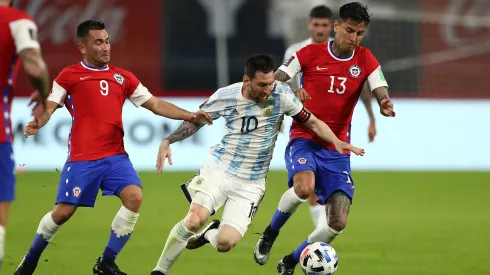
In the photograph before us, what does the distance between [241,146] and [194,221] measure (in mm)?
750

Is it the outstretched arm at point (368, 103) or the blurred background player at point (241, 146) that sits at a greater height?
the outstretched arm at point (368, 103)

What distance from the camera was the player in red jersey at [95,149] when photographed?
25.3 feet

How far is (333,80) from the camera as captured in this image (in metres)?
8.36

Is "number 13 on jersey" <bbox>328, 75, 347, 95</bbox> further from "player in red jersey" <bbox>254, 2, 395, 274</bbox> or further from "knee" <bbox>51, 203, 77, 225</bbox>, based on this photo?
"knee" <bbox>51, 203, 77, 225</bbox>

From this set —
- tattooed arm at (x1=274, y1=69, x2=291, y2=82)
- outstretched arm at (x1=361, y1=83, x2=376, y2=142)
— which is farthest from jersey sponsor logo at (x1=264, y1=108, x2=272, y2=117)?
outstretched arm at (x1=361, y1=83, x2=376, y2=142)

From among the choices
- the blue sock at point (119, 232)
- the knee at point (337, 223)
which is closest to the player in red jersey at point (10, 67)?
the blue sock at point (119, 232)

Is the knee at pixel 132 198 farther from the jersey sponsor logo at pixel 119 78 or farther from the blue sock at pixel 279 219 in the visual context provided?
the blue sock at pixel 279 219

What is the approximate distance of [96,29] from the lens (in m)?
8.00

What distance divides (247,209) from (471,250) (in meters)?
2.96

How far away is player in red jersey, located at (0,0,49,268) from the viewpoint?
5926 mm

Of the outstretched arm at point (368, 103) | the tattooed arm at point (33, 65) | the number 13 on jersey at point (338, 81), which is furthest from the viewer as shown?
the outstretched arm at point (368, 103)

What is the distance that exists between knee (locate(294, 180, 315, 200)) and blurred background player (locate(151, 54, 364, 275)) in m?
0.31

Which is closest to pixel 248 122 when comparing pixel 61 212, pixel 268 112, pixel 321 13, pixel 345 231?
pixel 268 112

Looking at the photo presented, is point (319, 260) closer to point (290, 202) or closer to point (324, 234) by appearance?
point (324, 234)
